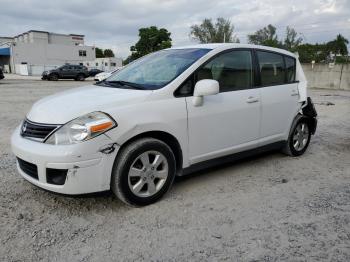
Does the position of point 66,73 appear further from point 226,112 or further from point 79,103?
point 79,103

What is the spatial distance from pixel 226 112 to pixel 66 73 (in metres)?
29.7

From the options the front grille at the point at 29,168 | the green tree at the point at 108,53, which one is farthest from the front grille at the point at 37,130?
the green tree at the point at 108,53

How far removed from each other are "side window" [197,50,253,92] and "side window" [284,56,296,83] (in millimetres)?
933

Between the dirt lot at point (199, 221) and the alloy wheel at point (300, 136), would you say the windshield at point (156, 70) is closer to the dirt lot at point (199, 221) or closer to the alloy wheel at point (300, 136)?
the dirt lot at point (199, 221)

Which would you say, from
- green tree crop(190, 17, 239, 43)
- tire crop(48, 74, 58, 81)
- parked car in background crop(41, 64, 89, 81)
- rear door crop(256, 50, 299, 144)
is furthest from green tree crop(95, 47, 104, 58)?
rear door crop(256, 50, 299, 144)

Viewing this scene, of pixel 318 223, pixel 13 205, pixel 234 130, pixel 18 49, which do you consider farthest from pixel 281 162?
pixel 18 49

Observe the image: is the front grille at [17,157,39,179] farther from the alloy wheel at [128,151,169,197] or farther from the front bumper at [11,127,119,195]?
the alloy wheel at [128,151,169,197]

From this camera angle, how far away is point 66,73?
31.4 m

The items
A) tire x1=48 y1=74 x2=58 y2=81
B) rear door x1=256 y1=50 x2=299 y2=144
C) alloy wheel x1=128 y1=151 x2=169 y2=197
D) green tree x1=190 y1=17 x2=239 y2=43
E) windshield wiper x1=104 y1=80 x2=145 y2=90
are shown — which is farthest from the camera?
green tree x1=190 y1=17 x2=239 y2=43

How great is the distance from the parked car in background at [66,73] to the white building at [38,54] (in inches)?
834

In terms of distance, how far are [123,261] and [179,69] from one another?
2.16 metres

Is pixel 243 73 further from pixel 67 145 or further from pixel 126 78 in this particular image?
pixel 67 145

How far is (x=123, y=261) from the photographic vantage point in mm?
2693

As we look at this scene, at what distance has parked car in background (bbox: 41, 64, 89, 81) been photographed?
1224 inches
